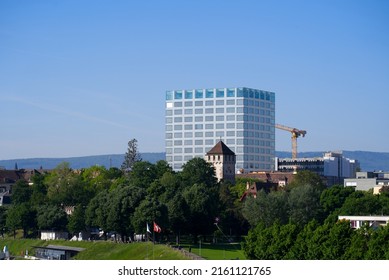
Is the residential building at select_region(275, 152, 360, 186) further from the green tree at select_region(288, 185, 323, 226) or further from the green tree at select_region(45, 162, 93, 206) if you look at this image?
the green tree at select_region(288, 185, 323, 226)

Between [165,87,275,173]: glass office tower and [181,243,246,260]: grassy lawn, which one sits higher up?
[165,87,275,173]: glass office tower

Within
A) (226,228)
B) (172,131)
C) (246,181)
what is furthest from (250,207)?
(172,131)

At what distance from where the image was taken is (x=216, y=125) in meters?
154

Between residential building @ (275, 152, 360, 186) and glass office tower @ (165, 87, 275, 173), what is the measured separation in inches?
417

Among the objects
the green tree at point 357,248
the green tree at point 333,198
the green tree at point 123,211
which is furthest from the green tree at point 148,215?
the green tree at point 357,248

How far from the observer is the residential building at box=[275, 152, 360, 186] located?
6514 inches

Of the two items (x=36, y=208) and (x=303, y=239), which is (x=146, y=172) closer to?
(x=36, y=208)

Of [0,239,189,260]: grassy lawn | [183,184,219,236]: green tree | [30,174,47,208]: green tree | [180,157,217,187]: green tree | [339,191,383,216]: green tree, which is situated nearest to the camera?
[0,239,189,260]: grassy lawn

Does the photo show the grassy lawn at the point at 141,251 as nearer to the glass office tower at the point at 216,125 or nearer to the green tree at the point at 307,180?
the green tree at the point at 307,180

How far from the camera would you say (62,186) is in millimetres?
99500

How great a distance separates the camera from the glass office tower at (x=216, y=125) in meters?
153

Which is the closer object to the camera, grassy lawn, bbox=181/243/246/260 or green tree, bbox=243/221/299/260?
green tree, bbox=243/221/299/260

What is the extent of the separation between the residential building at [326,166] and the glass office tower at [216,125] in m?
10.6

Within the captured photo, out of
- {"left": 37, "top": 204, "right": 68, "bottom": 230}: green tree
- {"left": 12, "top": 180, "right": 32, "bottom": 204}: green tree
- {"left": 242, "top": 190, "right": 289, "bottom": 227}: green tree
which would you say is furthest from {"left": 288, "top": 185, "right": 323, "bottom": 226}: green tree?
{"left": 12, "top": 180, "right": 32, "bottom": 204}: green tree
